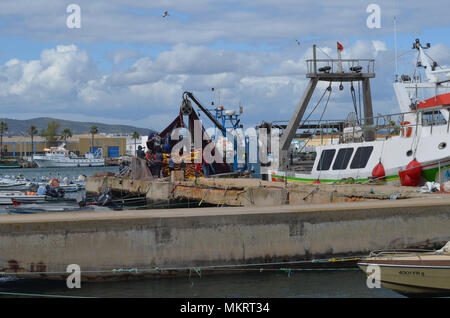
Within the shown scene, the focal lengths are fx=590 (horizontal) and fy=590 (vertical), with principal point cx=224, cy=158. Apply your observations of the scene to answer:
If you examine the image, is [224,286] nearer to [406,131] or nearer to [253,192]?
[253,192]

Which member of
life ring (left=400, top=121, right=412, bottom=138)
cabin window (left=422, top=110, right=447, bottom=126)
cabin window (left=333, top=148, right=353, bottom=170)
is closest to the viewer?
cabin window (left=422, top=110, right=447, bottom=126)

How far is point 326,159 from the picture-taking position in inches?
1203

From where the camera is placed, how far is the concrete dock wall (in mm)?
16250

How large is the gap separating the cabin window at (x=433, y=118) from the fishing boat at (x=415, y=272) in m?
13.6

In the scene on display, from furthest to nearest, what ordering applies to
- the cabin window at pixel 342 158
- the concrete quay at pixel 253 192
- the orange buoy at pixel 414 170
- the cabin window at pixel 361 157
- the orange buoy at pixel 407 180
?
1. the cabin window at pixel 342 158
2. the cabin window at pixel 361 157
3. the orange buoy at pixel 407 180
4. the orange buoy at pixel 414 170
5. the concrete quay at pixel 253 192

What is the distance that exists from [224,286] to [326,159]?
1563 centimetres

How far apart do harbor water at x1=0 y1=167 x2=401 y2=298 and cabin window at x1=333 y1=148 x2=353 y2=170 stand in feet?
41.7

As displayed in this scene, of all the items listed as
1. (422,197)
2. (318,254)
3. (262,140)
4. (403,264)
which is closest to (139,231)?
(318,254)

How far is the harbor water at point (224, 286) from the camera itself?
15703mm

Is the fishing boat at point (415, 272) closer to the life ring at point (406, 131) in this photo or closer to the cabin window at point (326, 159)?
the life ring at point (406, 131)

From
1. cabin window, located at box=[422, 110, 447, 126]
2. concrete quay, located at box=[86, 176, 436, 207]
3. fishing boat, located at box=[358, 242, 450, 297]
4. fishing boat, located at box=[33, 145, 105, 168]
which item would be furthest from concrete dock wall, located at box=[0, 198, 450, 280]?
fishing boat, located at box=[33, 145, 105, 168]

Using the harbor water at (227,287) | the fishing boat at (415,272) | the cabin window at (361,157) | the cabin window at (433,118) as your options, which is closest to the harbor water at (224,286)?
the harbor water at (227,287)

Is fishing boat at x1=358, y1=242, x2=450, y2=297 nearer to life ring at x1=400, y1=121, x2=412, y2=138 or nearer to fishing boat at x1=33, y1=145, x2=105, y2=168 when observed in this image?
life ring at x1=400, y1=121, x2=412, y2=138
